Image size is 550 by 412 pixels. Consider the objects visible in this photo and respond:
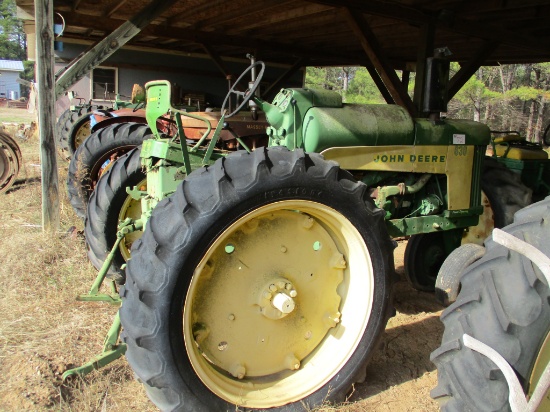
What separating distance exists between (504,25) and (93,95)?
10.2 m

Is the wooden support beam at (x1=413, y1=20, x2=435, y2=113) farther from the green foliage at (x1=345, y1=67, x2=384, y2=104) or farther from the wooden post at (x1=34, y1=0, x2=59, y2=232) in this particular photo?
the green foliage at (x1=345, y1=67, x2=384, y2=104)

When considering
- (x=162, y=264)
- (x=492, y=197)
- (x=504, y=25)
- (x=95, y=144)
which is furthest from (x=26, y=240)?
(x=504, y=25)

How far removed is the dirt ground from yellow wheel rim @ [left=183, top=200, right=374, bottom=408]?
0.30m

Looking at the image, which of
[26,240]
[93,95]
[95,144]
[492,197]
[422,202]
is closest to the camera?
[422,202]

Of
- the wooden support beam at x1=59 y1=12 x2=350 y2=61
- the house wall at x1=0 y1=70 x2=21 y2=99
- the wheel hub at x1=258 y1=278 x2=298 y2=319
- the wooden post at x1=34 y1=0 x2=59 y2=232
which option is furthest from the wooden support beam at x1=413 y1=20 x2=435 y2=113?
the house wall at x1=0 y1=70 x2=21 y2=99

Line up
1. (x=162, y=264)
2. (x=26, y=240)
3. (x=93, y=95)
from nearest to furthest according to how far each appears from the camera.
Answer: (x=162, y=264), (x=26, y=240), (x=93, y=95)

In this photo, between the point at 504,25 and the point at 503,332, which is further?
the point at 504,25

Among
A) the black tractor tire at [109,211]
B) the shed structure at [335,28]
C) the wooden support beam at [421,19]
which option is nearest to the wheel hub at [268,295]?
the black tractor tire at [109,211]

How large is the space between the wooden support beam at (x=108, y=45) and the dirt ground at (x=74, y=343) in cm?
194

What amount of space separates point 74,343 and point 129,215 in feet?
4.04

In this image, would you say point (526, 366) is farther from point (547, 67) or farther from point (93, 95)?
point (547, 67)

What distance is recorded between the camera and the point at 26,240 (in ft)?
16.0

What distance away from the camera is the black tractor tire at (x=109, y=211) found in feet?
12.0

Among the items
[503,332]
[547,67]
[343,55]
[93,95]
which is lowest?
[503,332]
